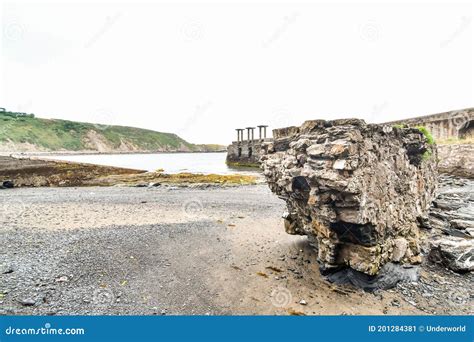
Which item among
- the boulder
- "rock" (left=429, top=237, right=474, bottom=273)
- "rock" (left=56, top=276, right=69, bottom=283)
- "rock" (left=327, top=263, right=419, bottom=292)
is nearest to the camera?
"rock" (left=327, top=263, right=419, bottom=292)

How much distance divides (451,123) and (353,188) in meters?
31.4

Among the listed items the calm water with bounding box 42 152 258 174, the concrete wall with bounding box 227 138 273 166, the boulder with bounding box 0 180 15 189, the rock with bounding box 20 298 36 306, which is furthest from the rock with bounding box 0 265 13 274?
the concrete wall with bounding box 227 138 273 166

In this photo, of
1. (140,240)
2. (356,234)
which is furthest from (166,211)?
(356,234)

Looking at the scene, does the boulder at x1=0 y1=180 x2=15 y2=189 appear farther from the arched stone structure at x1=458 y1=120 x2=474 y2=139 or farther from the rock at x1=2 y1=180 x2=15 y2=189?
the arched stone structure at x1=458 y1=120 x2=474 y2=139

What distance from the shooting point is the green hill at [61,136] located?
12069 cm

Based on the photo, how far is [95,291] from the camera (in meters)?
6.75

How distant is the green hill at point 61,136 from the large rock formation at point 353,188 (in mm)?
141597

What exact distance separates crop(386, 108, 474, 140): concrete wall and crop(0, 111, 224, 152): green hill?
143m

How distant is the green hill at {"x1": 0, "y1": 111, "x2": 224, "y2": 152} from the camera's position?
120688 mm

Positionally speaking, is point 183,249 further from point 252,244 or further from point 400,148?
point 400,148

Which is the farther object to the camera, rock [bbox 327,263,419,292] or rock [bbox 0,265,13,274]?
rock [bbox 0,265,13,274]

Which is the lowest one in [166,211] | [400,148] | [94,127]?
[166,211]

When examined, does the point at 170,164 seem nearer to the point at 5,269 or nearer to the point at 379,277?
the point at 5,269

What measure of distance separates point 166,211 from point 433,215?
14.2 metres
